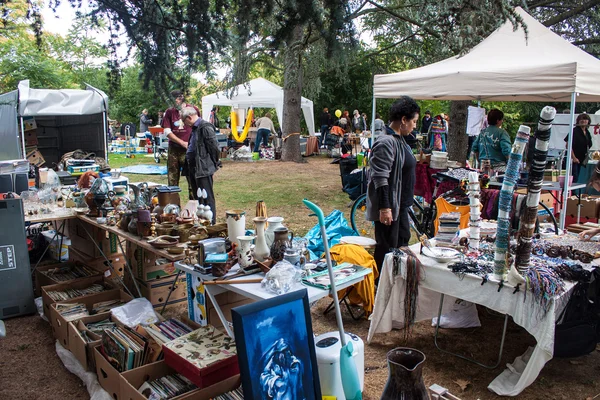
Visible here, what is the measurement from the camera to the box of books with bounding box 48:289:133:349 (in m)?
3.57

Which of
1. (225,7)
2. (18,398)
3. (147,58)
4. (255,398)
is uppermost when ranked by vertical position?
(225,7)

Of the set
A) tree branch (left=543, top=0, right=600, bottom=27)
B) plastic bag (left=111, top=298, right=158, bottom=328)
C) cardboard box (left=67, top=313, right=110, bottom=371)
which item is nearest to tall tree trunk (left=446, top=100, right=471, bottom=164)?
tree branch (left=543, top=0, right=600, bottom=27)

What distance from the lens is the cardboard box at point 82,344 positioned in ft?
10.3

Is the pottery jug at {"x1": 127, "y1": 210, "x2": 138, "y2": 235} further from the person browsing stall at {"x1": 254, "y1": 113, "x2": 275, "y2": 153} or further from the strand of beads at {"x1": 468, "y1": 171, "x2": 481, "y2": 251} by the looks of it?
the person browsing stall at {"x1": 254, "y1": 113, "x2": 275, "y2": 153}

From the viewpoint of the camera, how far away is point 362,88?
2344cm

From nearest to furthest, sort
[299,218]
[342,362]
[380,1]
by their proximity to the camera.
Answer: [342,362]
[299,218]
[380,1]

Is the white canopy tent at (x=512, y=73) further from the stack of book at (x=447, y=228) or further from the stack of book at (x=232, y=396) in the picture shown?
the stack of book at (x=232, y=396)

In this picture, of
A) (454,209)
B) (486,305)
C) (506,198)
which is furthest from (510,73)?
(486,305)

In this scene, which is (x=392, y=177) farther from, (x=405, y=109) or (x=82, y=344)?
(x=82, y=344)

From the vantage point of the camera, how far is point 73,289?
169 inches

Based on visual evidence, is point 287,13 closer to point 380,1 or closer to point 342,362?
point 342,362

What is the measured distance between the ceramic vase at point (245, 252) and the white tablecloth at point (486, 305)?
3.23 feet

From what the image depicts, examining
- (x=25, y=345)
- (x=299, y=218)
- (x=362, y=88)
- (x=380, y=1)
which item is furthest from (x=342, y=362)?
(x=362, y=88)

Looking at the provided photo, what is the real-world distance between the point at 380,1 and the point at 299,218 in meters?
7.02
